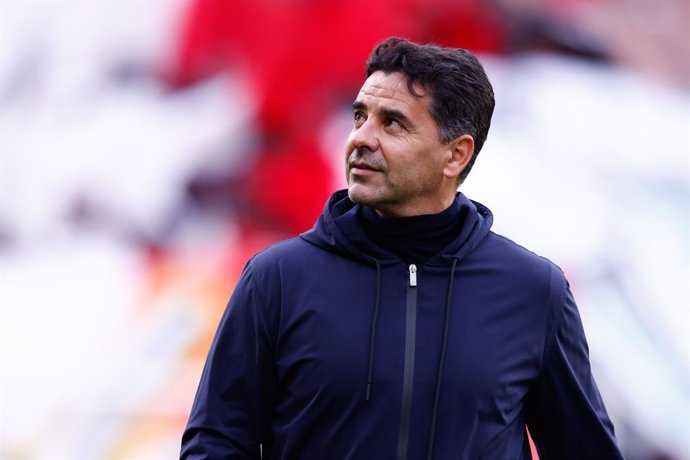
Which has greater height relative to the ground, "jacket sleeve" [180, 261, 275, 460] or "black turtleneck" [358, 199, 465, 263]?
"black turtleneck" [358, 199, 465, 263]

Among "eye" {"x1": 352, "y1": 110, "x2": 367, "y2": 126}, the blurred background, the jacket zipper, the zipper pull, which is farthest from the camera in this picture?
the blurred background

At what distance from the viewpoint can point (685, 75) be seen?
4047mm

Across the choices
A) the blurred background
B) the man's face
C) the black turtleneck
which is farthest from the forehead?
the blurred background

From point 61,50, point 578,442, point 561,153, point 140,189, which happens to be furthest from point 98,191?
point 578,442

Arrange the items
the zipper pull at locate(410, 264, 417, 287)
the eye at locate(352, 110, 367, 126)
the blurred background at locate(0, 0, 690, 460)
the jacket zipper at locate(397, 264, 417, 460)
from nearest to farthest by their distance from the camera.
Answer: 1. the jacket zipper at locate(397, 264, 417, 460)
2. the zipper pull at locate(410, 264, 417, 287)
3. the eye at locate(352, 110, 367, 126)
4. the blurred background at locate(0, 0, 690, 460)

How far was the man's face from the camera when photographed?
2203 mm

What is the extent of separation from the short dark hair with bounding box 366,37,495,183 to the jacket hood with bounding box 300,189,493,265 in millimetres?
163

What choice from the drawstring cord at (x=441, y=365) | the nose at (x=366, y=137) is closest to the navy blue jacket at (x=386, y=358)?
the drawstring cord at (x=441, y=365)

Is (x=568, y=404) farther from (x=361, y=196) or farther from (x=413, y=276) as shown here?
(x=361, y=196)

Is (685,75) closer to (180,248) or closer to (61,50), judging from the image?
(180,248)

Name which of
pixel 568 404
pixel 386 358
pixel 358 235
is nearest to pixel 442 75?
pixel 358 235

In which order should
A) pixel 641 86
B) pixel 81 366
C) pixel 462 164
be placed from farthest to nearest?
pixel 641 86 → pixel 81 366 → pixel 462 164

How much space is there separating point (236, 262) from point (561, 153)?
1.15 m

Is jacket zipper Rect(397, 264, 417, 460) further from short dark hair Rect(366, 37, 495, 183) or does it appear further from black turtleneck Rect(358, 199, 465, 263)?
short dark hair Rect(366, 37, 495, 183)
